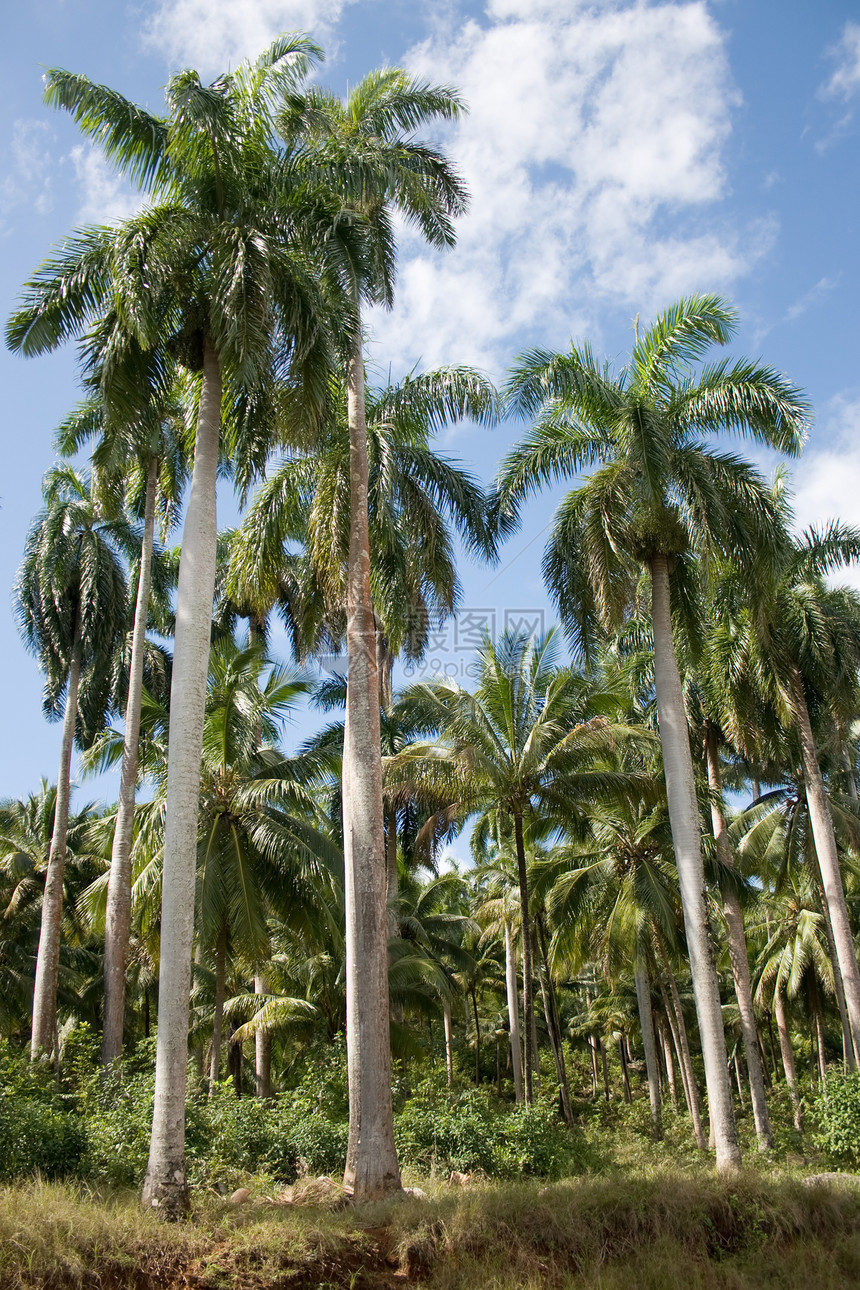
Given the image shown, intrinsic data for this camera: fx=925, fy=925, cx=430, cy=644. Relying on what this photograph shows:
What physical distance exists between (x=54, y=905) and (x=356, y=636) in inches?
Result: 463

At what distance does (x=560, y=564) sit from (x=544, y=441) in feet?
7.83

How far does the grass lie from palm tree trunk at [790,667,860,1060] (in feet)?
28.6

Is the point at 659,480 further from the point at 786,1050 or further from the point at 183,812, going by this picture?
the point at 786,1050

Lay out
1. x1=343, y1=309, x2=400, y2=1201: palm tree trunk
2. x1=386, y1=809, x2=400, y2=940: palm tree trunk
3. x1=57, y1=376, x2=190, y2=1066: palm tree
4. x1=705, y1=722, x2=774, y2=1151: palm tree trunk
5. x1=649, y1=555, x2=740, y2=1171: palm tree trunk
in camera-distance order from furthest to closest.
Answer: x1=386, y1=809, x2=400, y2=940: palm tree trunk → x1=705, y1=722, x2=774, y2=1151: palm tree trunk → x1=57, y1=376, x2=190, y2=1066: palm tree → x1=649, y1=555, x2=740, y2=1171: palm tree trunk → x1=343, y1=309, x2=400, y2=1201: palm tree trunk

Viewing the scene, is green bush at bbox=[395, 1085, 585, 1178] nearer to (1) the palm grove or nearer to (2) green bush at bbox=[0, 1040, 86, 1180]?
(1) the palm grove

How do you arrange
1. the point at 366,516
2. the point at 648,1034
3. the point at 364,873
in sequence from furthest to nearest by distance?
the point at 648,1034 → the point at 366,516 → the point at 364,873

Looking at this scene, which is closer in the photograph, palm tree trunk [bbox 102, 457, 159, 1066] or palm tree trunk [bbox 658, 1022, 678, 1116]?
palm tree trunk [bbox 102, 457, 159, 1066]

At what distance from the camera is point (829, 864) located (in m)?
20.1

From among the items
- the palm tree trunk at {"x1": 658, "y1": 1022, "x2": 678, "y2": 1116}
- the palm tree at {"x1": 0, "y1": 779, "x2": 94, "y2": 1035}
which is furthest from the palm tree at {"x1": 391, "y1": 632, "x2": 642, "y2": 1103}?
the palm tree trunk at {"x1": 658, "y1": 1022, "x2": 678, "y2": 1116}

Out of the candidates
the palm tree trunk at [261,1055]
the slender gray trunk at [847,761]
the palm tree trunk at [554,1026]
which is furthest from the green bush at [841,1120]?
the palm tree trunk at [261,1055]

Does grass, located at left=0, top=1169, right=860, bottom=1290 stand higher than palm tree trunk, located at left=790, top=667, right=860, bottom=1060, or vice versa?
palm tree trunk, located at left=790, top=667, right=860, bottom=1060

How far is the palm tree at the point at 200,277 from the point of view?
11.3 meters

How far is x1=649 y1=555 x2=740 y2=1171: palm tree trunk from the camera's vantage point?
1409 cm

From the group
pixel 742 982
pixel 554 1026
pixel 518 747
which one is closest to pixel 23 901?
pixel 554 1026
